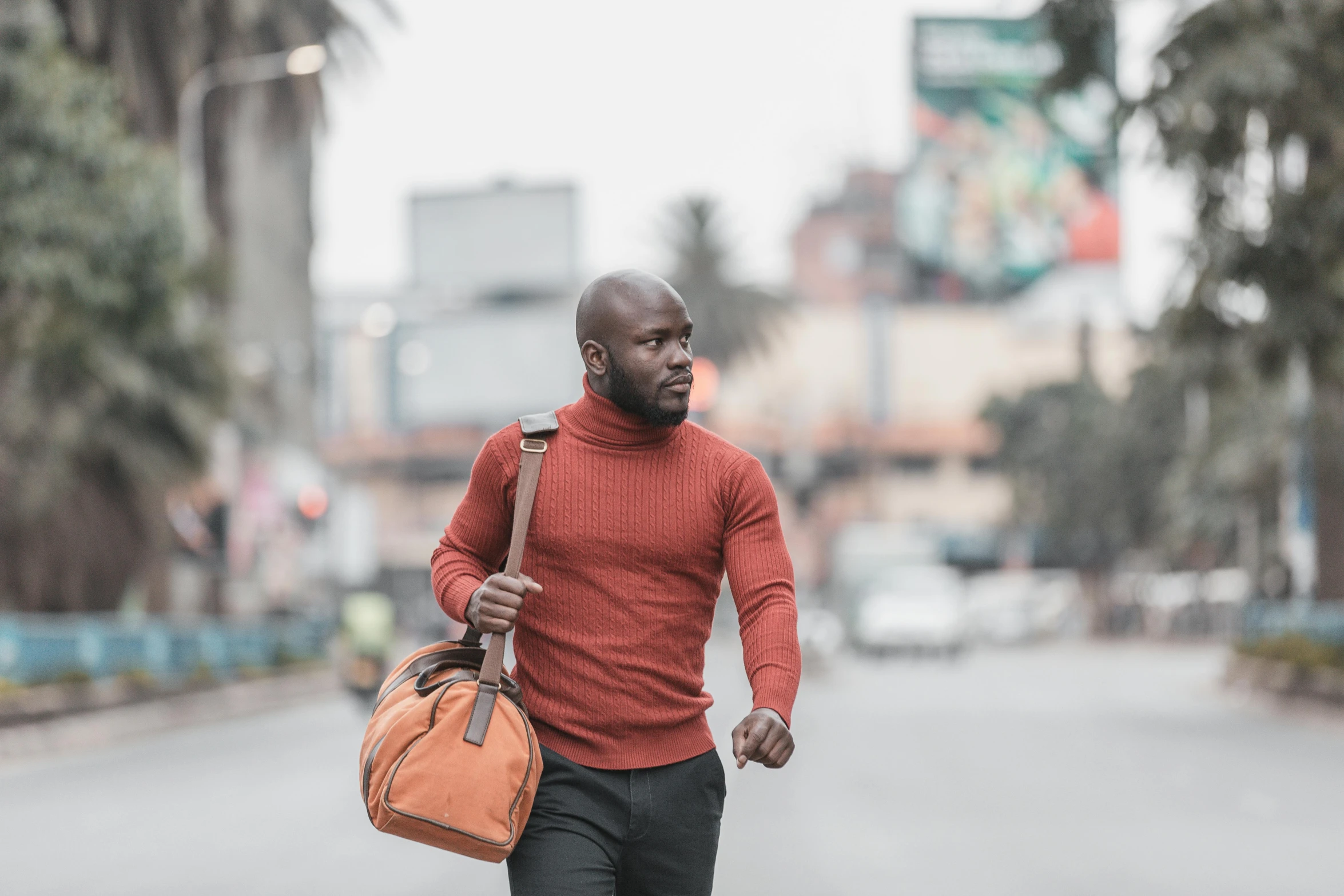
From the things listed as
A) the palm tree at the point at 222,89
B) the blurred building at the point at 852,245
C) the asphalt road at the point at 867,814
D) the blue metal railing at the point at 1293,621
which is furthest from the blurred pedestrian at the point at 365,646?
the blurred building at the point at 852,245

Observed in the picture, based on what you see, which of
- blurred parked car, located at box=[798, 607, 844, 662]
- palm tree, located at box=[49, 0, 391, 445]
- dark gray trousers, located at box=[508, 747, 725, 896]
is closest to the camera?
dark gray trousers, located at box=[508, 747, 725, 896]

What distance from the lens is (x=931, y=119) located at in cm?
5091

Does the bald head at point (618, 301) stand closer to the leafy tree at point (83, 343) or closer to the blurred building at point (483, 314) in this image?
the leafy tree at point (83, 343)

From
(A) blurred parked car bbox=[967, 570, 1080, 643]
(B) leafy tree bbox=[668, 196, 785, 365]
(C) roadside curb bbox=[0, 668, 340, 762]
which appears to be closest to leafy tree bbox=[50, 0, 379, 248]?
(C) roadside curb bbox=[0, 668, 340, 762]

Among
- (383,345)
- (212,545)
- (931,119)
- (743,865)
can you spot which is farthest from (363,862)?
(383,345)

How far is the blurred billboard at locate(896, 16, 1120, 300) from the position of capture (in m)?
49.2

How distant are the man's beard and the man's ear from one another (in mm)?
12

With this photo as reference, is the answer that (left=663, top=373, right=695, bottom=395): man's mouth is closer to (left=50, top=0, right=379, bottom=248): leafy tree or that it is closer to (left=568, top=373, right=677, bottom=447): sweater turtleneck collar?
(left=568, top=373, right=677, bottom=447): sweater turtleneck collar

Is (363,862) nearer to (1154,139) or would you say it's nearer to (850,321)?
(1154,139)

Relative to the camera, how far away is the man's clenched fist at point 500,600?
11.7ft

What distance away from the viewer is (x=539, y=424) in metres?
3.79

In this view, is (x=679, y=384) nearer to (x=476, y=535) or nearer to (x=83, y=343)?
(x=476, y=535)

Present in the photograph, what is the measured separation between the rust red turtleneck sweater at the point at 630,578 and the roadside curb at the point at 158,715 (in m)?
14.0

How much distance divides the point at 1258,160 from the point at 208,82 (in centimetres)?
1469
